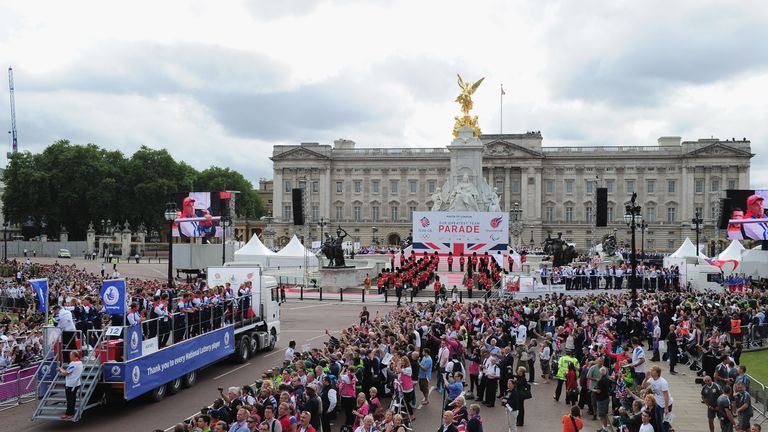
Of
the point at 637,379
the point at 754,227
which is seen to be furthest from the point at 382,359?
the point at 754,227

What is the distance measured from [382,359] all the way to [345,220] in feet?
299

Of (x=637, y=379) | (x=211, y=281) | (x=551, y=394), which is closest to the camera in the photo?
(x=637, y=379)

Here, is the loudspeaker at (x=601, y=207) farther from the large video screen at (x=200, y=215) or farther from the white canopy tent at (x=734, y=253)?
the large video screen at (x=200, y=215)

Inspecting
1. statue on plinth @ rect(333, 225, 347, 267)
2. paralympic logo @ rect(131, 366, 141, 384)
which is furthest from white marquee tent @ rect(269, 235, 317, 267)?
paralympic logo @ rect(131, 366, 141, 384)

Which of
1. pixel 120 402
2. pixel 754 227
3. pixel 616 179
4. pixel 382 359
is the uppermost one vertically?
pixel 616 179

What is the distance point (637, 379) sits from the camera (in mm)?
15250

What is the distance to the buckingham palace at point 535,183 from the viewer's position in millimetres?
97719

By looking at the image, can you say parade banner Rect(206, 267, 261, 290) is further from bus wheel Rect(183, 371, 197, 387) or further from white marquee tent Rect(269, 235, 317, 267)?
white marquee tent Rect(269, 235, 317, 267)

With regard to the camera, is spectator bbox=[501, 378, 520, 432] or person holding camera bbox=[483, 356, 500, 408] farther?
person holding camera bbox=[483, 356, 500, 408]

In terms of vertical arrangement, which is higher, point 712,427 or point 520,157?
point 520,157

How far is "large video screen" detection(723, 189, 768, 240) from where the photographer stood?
42.5 metres

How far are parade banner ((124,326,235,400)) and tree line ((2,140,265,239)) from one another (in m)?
65.9

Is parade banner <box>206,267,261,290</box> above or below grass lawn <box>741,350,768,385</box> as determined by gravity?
above

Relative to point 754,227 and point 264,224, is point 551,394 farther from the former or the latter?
point 264,224
